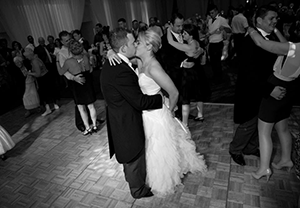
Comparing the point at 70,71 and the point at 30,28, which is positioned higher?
the point at 30,28

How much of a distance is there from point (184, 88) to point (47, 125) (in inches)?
103

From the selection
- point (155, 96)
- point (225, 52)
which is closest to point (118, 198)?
point (155, 96)

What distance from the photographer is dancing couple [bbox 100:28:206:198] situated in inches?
64.6

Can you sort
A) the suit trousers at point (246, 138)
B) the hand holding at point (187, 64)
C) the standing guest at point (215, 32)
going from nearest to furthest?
the suit trousers at point (246, 138), the hand holding at point (187, 64), the standing guest at point (215, 32)

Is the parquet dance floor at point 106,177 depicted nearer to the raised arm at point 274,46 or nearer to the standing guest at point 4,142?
the standing guest at point 4,142

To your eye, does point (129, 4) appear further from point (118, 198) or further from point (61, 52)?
point (118, 198)

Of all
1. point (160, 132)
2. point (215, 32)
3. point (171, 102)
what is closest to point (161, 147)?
point (160, 132)

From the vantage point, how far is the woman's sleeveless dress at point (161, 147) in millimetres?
1933

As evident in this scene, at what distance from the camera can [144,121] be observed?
1947mm

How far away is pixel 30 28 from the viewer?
7.47m

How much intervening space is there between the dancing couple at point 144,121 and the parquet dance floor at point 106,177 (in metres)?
0.22

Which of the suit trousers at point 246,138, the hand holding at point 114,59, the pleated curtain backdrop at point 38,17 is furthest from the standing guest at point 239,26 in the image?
the pleated curtain backdrop at point 38,17

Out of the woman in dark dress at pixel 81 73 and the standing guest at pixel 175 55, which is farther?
the woman in dark dress at pixel 81 73

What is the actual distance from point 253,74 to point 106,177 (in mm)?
1823
